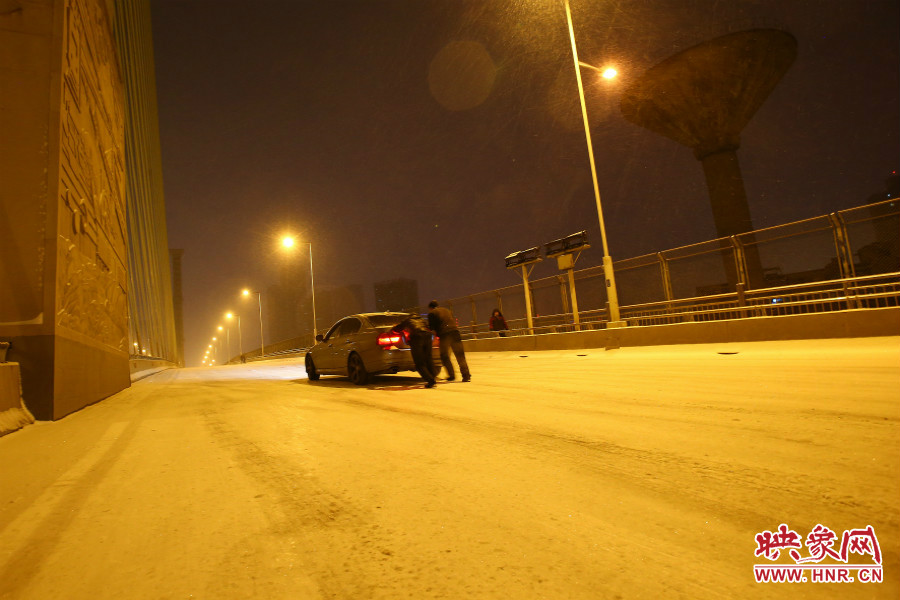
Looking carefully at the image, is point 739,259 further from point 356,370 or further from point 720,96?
point 720,96

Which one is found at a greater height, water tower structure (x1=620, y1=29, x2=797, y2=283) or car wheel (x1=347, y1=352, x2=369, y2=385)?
water tower structure (x1=620, y1=29, x2=797, y2=283)

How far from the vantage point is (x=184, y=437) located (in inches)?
176

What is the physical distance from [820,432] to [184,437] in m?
5.32

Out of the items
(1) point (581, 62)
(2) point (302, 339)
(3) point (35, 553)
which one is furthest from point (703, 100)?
(3) point (35, 553)

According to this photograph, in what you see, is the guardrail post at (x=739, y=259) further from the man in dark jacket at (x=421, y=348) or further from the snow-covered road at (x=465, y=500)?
the man in dark jacket at (x=421, y=348)

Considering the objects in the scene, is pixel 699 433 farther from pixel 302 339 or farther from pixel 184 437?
pixel 302 339

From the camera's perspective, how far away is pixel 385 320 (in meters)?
10.1

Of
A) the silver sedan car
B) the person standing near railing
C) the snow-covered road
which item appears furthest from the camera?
the person standing near railing

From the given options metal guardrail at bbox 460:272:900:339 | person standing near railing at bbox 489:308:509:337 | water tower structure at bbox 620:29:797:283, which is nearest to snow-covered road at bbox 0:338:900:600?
metal guardrail at bbox 460:272:900:339

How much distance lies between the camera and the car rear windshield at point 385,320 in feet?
32.8

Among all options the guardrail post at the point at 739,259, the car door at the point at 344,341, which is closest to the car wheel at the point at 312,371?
the car door at the point at 344,341

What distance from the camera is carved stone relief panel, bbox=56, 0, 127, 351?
693 cm

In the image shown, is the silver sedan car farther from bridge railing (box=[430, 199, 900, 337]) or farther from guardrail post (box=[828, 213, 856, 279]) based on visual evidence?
guardrail post (box=[828, 213, 856, 279])

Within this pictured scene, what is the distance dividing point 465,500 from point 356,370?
311 inches
